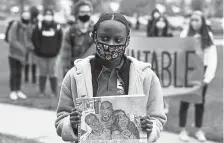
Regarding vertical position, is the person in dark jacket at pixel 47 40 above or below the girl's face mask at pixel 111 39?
below

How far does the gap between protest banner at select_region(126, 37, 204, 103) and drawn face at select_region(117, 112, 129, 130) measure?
4469 mm

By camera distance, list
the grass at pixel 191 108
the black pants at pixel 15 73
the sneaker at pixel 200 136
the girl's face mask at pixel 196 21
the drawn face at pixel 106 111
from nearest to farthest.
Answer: the drawn face at pixel 106 111, the sneaker at pixel 200 136, the girl's face mask at pixel 196 21, the grass at pixel 191 108, the black pants at pixel 15 73

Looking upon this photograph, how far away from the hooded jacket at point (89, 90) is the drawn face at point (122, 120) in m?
0.20

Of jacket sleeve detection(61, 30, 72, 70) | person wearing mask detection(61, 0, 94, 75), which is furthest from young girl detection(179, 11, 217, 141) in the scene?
jacket sleeve detection(61, 30, 72, 70)

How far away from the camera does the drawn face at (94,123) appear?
241 cm

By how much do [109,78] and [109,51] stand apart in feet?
0.54

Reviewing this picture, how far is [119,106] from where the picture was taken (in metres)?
2.42

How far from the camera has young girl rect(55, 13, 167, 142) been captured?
2.58m

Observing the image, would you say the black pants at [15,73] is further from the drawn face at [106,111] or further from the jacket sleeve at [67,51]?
the drawn face at [106,111]

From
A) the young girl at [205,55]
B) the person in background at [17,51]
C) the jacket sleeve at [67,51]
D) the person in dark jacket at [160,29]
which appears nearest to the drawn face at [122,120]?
the young girl at [205,55]

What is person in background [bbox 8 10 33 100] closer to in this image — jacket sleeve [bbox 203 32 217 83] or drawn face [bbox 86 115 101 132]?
jacket sleeve [bbox 203 32 217 83]

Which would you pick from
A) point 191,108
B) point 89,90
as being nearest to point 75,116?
point 89,90

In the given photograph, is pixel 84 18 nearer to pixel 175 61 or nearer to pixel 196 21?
pixel 175 61

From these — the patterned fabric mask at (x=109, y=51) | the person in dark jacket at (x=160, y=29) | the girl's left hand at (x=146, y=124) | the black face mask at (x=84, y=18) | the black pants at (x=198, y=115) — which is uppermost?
the patterned fabric mask at (x=109, y=51)
